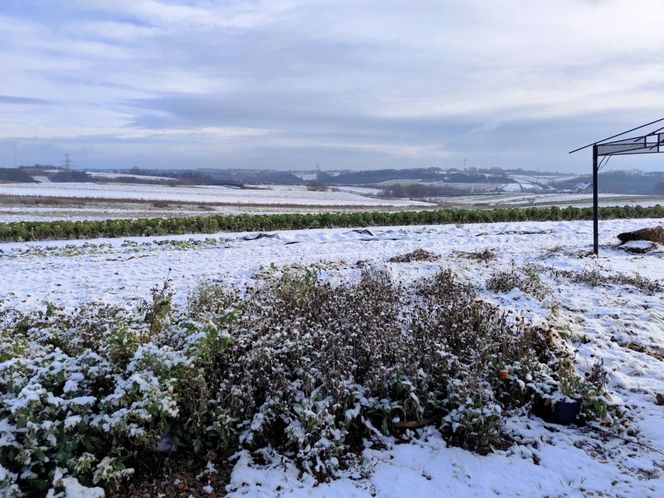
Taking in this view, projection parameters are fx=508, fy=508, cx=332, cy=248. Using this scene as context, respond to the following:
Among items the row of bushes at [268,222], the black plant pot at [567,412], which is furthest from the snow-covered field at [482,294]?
the row of bushes at [268,222]

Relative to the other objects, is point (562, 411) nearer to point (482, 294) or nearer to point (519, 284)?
point (482, 294)

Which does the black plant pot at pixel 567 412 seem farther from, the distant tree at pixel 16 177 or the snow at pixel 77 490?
the distant tree at pixel 16 177

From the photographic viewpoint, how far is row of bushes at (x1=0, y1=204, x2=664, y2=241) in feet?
52.4

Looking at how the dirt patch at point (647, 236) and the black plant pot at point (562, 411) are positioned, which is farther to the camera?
the dirt patch at point (647, 236)

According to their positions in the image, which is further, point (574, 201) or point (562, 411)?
point (574, 201)

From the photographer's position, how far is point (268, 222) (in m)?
19.0

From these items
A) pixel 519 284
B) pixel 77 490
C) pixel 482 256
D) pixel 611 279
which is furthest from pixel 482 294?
pixel 77 490

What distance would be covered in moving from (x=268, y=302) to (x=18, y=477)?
328 cm

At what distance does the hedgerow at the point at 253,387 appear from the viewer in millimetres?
3455

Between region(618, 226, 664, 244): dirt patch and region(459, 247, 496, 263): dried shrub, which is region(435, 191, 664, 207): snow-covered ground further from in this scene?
region(459, 247, 496, 263): dried shrub

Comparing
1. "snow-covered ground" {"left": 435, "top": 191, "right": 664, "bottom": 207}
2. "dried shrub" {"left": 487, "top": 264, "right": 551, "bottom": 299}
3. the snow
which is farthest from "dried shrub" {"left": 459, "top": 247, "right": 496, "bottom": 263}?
"snow-covered ground" {"left": 435, "top": 191, "right": 664, "bottom": 207}

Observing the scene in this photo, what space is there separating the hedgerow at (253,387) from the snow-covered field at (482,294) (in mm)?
269

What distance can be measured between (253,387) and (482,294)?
165 inches

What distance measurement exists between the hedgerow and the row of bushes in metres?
12.0
